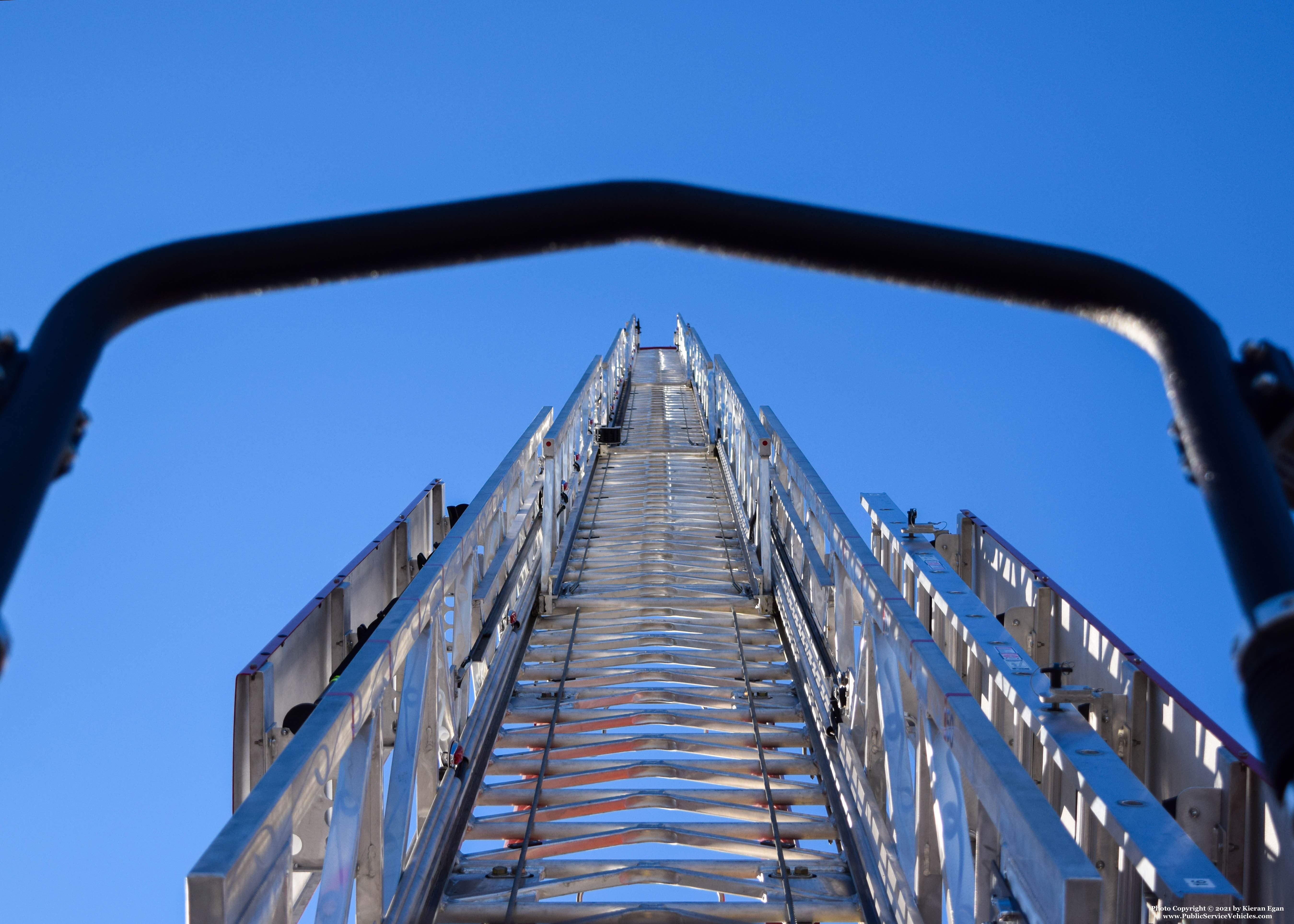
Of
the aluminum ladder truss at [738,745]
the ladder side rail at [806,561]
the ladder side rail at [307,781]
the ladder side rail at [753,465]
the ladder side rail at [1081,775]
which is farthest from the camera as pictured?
the ladder side rail at [753,465]

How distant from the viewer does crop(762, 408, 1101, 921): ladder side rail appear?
81.1 inches

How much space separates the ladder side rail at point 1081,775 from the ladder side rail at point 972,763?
31 cm

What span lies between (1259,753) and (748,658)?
5.71 metres

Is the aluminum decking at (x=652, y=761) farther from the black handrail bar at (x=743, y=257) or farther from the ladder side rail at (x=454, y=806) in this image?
the black handrail bar at (x=743, y=257)

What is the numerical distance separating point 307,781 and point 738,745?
2937mm

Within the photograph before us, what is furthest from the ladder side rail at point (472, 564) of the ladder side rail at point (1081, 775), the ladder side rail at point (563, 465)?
the ladder side rail at point (1081, 775)

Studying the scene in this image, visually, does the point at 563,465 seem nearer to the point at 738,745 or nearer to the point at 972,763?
the point at 738,745

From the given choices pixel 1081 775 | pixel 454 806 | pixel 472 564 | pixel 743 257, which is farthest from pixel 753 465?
pixel 743 257

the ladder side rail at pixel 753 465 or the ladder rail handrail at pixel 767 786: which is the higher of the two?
the ladder side rail at pixel 753 465

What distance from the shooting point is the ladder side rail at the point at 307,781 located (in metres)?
2.04

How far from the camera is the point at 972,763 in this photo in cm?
276

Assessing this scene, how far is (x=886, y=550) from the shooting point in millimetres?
6895

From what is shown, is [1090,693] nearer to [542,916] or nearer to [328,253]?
[542,916]

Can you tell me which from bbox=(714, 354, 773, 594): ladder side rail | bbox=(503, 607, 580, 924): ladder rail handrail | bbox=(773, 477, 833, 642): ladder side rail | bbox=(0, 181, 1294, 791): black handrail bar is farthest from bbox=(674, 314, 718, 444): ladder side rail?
bbox=(0, 181, 1294, 791): black handrail bar
